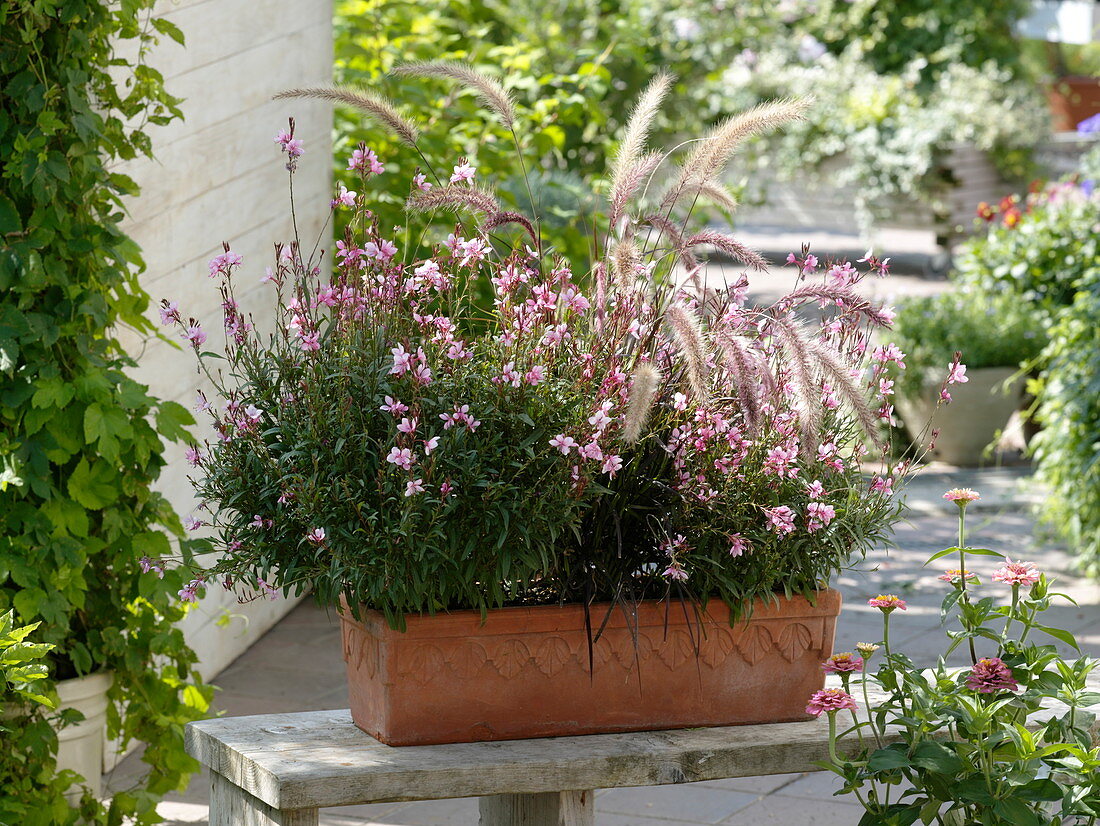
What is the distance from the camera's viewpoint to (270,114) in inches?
166

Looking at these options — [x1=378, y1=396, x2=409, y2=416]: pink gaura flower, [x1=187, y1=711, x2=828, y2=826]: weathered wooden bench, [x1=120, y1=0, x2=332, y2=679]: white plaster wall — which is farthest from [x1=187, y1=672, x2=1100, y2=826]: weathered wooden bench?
[x1=120, y1=0, x2=332, y2=679]: white plaster wall

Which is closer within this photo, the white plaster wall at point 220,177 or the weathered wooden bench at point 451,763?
the weathered wooden bench at point 451,763

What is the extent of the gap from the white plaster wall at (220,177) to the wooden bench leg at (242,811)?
5.21 ft

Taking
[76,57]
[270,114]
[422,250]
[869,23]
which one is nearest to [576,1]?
[422,250]

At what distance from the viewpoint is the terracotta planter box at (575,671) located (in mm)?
1750

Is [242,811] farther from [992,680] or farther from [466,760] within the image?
[992,680]

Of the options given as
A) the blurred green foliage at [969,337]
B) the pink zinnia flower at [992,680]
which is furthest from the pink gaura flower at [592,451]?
the blurred green foliage at [969,337]

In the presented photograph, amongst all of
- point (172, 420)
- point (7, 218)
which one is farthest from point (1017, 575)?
point (7, 218)

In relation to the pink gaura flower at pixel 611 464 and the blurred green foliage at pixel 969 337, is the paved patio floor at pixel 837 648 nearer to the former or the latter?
the pink gaura flower at pixel 611 464

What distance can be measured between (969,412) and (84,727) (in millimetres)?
5044

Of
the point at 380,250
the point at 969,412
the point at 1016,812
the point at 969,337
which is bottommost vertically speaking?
the point at 969,412

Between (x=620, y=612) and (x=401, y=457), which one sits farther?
(x=620, y=612)

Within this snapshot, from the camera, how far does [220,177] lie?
393 cm

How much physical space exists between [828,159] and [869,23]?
11.4ft
